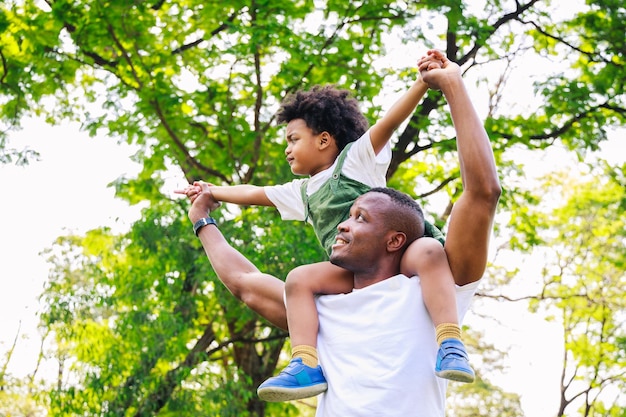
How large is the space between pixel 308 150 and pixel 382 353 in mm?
1078

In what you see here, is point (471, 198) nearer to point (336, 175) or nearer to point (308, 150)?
point (336, 175)

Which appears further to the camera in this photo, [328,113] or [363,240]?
[328,113]

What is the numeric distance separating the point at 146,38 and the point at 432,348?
9.31m

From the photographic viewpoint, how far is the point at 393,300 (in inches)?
98.3

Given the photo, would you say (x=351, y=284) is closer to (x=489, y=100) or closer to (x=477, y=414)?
→ (x=489, y=100)

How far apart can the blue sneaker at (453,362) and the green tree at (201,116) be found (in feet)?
23.6

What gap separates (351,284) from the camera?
2.74 metres

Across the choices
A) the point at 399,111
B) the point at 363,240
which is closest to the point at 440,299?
the point at 363,240

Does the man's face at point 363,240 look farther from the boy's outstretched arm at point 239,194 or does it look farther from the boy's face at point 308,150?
the boy's outstretched arm at point 239,194

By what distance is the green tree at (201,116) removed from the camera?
9.75m

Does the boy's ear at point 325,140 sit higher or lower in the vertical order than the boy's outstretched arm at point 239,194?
higher

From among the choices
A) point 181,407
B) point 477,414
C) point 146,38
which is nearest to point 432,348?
point 181,407

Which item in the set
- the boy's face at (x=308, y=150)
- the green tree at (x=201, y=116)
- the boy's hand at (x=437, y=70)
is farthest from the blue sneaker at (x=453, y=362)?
the green tree at (x=201, y=116)

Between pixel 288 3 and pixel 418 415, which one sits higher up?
pixel 288 3
